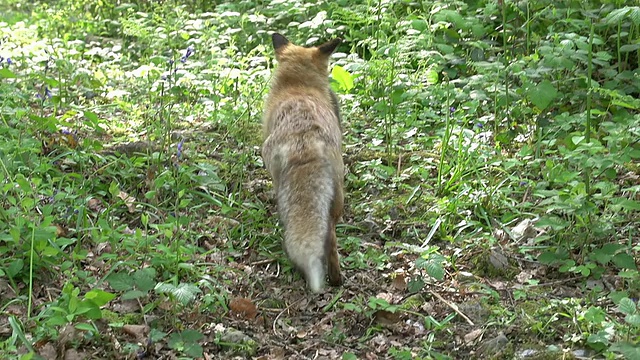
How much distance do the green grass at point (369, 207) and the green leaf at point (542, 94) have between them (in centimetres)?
2

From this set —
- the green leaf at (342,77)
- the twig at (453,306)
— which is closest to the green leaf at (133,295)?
the twig at (453,306)

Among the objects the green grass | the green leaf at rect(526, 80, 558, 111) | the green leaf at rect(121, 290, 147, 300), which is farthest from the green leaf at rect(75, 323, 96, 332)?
the green leaf at rect(526, 80, 558, 111)

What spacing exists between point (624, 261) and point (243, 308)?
226 cm

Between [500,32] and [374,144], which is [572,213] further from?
[500,32]

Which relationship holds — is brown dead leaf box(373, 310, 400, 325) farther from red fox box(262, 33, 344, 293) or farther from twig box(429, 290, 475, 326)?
red fox box(262, 33, 344, 293)

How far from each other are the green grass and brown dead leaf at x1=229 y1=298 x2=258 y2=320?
0.04 feet

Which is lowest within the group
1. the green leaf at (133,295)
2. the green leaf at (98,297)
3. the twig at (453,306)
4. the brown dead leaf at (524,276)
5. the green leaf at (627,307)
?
the brown dead leaf at (524,276)

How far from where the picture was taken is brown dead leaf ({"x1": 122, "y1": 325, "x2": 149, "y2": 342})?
3915 mm

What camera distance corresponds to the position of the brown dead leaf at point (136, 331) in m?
3.92

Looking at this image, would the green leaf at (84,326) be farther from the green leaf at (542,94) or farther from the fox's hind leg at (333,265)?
the green leaf at (542,94)

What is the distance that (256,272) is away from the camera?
4.88 m

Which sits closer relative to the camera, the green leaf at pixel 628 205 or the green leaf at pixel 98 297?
the green leaf at pixel 98 297

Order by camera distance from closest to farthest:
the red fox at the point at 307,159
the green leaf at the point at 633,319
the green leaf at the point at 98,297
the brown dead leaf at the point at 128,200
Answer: the green leaf at the point at 633,319 < the green leaf at the point at 98,297 < the red fox at the point at 307,159 < the brown dead leaf at the point at 128,200

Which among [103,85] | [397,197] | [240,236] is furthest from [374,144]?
[103,85]
